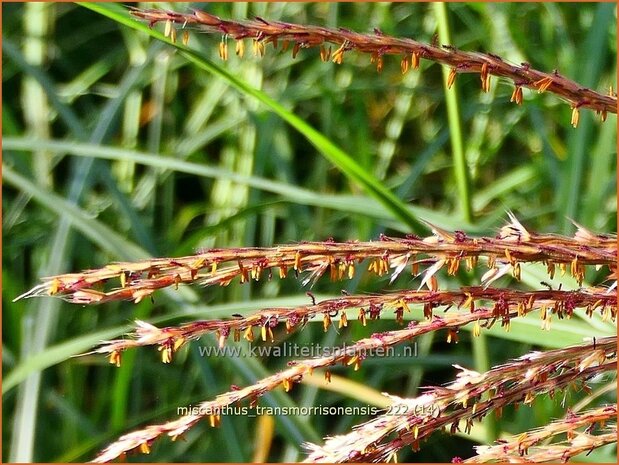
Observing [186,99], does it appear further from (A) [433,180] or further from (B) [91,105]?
(A) [433,180]

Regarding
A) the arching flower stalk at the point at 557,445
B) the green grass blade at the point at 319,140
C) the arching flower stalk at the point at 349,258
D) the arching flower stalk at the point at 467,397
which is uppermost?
the green grass blade at the point at 319,140

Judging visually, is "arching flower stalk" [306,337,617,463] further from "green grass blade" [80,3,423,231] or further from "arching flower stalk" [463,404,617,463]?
"green grass blade" [80,3,423,231]

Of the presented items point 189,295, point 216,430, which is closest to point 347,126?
point 216,430

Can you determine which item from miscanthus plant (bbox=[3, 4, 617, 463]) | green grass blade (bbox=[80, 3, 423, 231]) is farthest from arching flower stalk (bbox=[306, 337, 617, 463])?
green grass blade (bbox=[80, 3, 423, 231])

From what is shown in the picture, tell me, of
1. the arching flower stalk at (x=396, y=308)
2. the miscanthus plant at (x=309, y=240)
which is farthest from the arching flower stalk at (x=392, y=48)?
the arching flower stalk at (x=396, y=308)

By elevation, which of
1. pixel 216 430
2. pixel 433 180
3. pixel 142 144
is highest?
pixel 142 144

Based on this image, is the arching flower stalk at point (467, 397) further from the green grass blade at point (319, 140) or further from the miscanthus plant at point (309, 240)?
the green grass blade at point (319, 140)

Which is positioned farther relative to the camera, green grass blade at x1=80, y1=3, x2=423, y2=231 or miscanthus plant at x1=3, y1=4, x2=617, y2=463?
green grass blade at x1=80, y1=3, x2=423, y2=231
